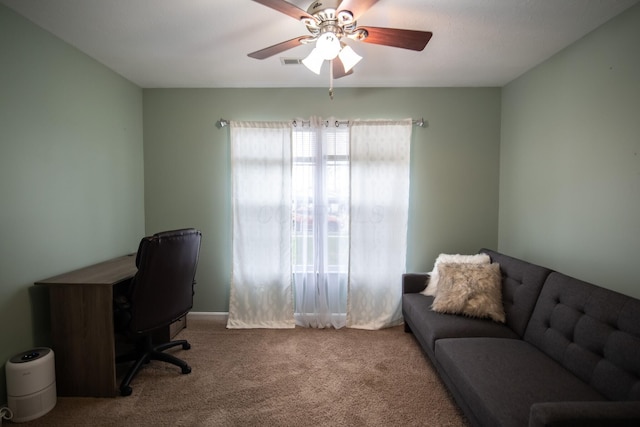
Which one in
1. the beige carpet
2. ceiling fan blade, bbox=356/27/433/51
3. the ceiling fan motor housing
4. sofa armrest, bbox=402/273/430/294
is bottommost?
the beige carpet

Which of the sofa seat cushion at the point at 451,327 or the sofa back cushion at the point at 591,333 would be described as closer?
the sofa back cushion at the point at 591,333

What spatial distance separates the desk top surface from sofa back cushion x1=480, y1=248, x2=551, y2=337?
2804mm

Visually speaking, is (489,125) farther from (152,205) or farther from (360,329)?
(152,205)

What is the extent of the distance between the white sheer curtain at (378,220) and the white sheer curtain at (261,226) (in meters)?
0.70

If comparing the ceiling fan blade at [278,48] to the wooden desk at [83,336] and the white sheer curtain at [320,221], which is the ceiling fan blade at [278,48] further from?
the wooden desk at [83,336]

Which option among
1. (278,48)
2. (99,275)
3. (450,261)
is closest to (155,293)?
(99,275)

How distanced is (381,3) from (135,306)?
8.06 feet

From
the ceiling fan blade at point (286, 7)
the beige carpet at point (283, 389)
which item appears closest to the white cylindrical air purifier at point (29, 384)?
the beige carpet at point (283, 389)

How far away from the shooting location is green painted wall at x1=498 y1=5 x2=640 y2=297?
1738 millimetres

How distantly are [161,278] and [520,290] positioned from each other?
2.57 metres

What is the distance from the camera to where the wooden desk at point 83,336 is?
1931mm

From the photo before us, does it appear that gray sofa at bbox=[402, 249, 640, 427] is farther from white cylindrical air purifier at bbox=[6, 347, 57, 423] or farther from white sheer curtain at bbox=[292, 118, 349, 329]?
white cylindrical air purifier at bbox=[6, 347, 57, 423]

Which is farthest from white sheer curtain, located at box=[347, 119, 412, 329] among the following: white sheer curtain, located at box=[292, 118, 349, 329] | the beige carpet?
the beige carpet

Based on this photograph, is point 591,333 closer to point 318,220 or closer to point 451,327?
point 451,327
